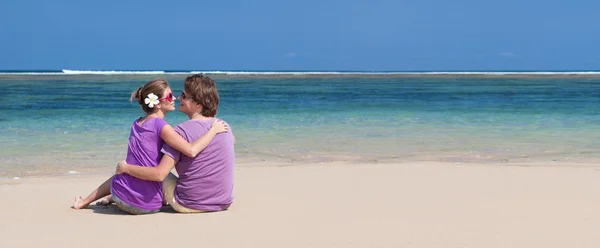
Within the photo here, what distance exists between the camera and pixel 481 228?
171 inches

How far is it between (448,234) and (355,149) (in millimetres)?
5619

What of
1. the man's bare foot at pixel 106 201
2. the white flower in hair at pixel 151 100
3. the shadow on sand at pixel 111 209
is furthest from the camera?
the man's bare foot at pixel 106 201

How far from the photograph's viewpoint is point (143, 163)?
188 inches

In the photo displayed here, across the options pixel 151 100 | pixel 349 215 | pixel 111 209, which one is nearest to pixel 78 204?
pixel 111 209

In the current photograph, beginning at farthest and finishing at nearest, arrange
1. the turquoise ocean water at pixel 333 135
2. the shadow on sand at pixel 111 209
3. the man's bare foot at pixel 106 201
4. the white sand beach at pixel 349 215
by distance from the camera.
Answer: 1. the turquoise ocean water at pixel 333 135
2. the man's bare foot at pixel 106 201
3. the shadow on sand at pixel 111 209
4. the white sand beach at pixel 349 215

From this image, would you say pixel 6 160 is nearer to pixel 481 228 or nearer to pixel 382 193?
pixel 382 193

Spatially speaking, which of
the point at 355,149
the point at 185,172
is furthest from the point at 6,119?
the point at 185,172

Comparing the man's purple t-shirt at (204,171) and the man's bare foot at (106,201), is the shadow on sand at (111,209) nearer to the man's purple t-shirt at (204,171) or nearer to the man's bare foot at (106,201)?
the man's bare foot at (106,201)

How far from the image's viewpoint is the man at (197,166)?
15.6 feet

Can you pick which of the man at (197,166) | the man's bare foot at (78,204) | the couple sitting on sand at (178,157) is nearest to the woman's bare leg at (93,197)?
the man's bare foot at (78,204)

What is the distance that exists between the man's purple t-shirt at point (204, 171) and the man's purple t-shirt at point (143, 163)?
0.36 feet

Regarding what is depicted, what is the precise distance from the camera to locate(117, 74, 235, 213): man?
475 cm

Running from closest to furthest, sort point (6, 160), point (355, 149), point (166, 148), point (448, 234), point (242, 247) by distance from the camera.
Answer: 1. point (242, 247)
2. point (448, 234)
3. point (166, 148)
4. point (6, 160)
5. point (355, 149)

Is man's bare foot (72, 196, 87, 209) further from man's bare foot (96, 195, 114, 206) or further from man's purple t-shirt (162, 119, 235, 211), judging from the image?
man's purple t-shirt (162, 119, 235, 211)
